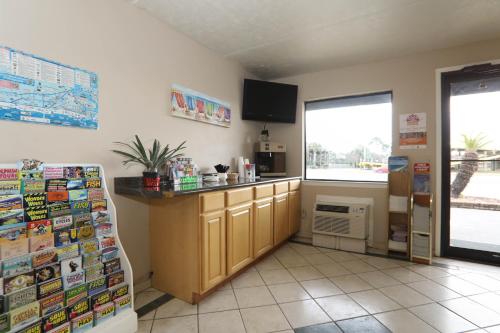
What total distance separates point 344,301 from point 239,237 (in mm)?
1029

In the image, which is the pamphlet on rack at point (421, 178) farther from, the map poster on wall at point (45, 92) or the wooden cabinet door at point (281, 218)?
the map poster on wall at point (45, 92)

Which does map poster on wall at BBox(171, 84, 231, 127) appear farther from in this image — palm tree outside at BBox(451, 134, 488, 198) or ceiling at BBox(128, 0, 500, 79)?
palm tree outside at BBox(451, 134, 488, 198)

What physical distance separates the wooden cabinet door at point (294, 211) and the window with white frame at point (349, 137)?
492 mm

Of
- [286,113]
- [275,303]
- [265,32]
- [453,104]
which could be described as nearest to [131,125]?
[265,32]

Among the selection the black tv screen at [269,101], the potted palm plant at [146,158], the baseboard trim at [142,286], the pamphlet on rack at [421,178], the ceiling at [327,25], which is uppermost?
the ceiling at [327,25]

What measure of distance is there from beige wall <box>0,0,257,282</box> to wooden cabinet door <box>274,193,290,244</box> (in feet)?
3.28

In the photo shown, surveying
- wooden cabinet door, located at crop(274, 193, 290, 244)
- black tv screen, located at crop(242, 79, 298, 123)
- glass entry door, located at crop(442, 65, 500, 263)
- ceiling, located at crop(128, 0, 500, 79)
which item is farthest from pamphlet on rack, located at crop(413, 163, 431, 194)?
black tv screen, located at crop(242, 79, 298, 123)

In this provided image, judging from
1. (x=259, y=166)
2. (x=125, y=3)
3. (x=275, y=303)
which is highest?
(x=125, y=3)

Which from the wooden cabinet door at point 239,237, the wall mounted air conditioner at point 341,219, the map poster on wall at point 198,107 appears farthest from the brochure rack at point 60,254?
the wall mounted air conditioner at point 341,219

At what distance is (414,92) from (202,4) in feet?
8.87

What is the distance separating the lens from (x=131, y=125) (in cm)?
210

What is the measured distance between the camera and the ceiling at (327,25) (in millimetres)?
2113

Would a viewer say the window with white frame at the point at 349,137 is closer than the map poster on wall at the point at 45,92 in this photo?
No

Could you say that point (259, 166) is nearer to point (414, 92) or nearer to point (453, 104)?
point (414, 92)
